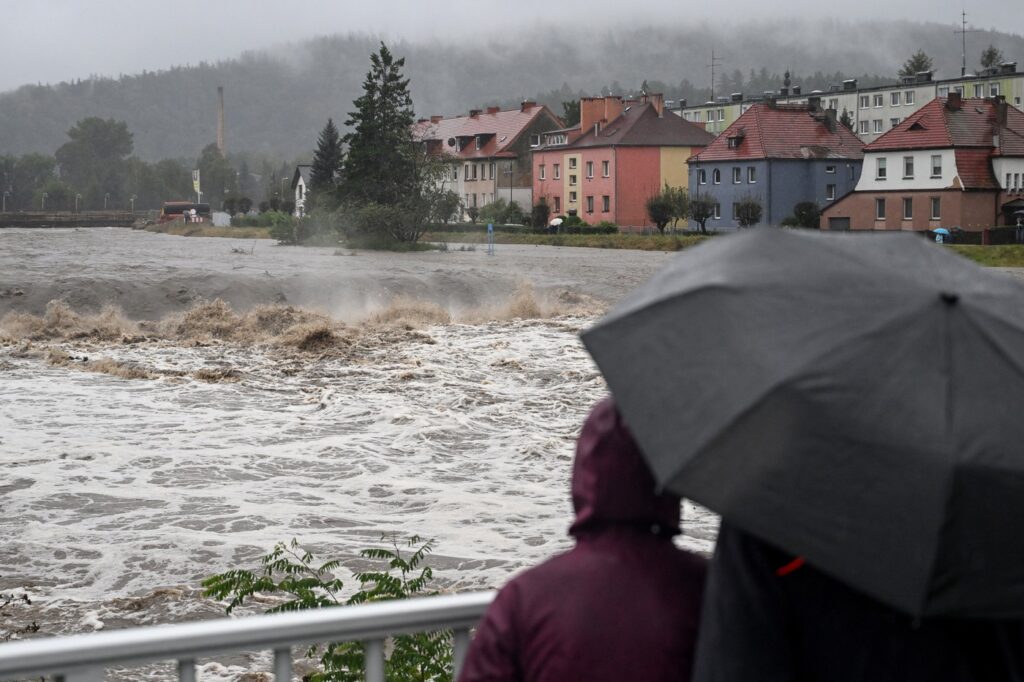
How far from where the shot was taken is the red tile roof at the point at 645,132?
8944 cm

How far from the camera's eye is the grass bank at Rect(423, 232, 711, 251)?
2687 inches

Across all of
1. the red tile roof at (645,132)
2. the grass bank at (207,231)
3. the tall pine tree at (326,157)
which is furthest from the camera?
the tall pine tree at (326,157)

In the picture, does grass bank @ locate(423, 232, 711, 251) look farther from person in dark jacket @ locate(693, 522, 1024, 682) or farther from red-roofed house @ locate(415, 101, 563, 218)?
person in dark jacket @ locate(693, 522, 1024, 682)

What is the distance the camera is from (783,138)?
82125 mm

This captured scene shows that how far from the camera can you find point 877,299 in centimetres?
210

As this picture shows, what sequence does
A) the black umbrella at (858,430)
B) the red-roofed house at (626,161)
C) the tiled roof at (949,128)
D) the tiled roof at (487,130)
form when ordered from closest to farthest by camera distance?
the black umbrella at (858,430)
the tiled roof at (949,128)
the red-roofed house at (626,161)
the tiled roof at (487,130)

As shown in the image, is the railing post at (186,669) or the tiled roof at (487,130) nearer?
the railing post at (186,669)

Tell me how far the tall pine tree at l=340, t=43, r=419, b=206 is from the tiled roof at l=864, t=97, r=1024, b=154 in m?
25.4

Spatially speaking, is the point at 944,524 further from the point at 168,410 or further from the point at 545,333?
the point at 545,333

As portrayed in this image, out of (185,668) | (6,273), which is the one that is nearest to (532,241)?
(6,273)

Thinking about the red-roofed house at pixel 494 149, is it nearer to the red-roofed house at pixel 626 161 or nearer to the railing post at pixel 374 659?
the red-roofed house at pixel 626 161

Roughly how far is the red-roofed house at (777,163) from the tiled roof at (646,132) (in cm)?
588

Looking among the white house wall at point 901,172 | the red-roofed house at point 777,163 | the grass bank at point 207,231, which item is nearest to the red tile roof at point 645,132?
the red-roofed house at point 777,163

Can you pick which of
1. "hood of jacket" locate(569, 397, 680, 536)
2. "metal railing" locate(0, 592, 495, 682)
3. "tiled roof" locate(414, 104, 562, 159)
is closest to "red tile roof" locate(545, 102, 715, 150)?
"tiled roof" locate(414, 104, 562, 159)
